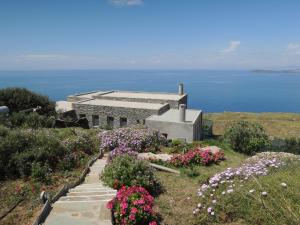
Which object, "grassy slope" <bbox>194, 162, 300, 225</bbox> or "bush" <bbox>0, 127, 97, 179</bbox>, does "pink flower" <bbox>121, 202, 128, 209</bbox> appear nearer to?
"grassy slope" <bbox>194, 162, 300, 225</bbox>

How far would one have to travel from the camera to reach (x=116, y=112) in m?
29.1

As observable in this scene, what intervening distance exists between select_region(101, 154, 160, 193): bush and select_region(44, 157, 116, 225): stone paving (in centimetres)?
76

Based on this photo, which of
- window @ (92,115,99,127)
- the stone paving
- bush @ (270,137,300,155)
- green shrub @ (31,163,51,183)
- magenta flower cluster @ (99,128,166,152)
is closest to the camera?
the stone paving

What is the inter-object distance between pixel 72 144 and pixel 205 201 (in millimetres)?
9188

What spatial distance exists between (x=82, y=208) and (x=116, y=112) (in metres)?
21.5

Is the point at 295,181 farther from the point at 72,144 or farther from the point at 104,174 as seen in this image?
the point at 72,144

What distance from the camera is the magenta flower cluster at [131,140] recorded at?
61.7 feet

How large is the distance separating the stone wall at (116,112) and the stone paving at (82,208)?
716 inches

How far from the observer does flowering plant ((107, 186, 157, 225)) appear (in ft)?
25.7

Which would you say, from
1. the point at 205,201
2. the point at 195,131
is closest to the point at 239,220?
the point at 205,201

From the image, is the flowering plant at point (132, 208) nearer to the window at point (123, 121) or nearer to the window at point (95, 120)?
the window at point (123, 121)

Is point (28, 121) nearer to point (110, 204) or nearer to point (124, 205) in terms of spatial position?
point (110, 204)

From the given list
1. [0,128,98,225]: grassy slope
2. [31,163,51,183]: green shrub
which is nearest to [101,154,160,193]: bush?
[0,128,98,225]: grassy slope

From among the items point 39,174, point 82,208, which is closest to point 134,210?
point 82,208
